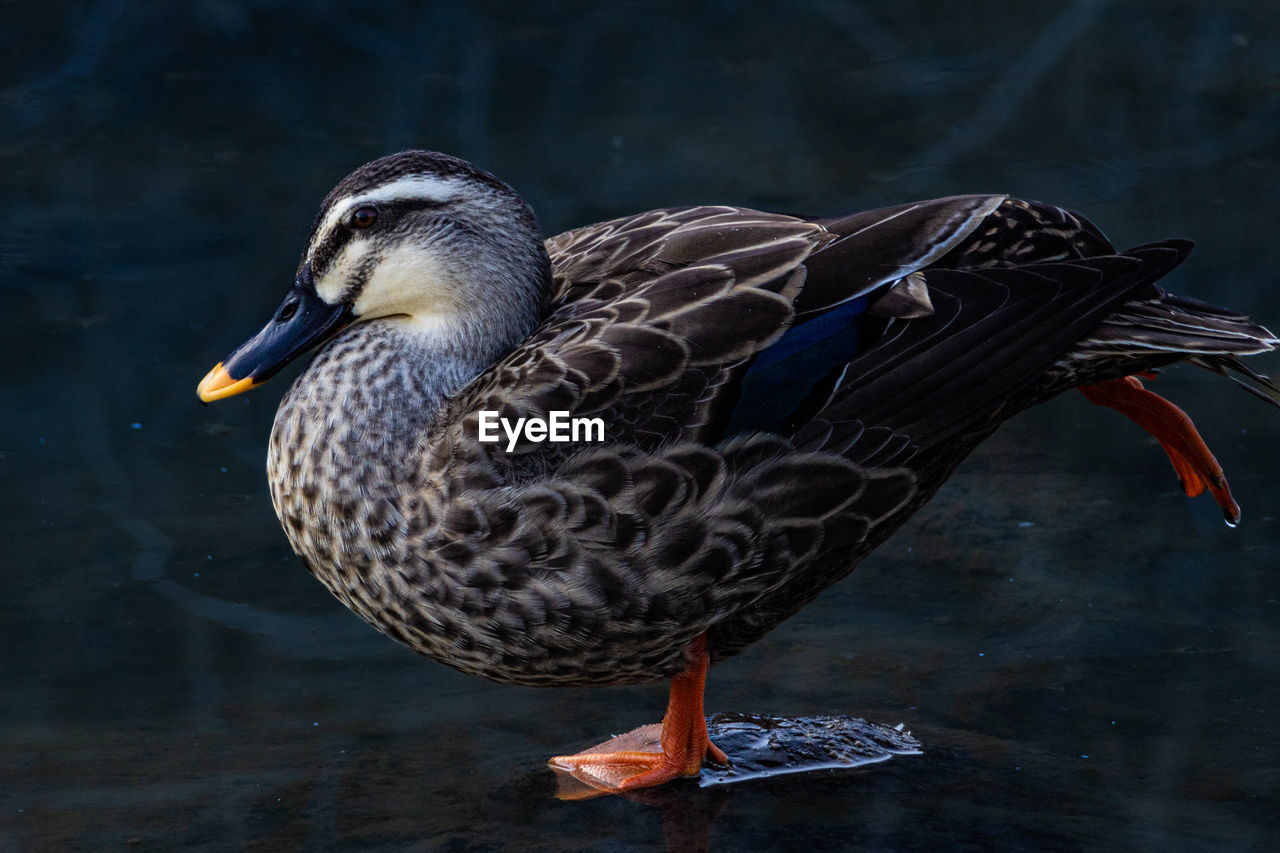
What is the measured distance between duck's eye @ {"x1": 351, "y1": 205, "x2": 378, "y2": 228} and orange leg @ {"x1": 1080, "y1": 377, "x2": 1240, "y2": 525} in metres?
2.28

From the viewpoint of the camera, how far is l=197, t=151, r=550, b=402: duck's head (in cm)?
379

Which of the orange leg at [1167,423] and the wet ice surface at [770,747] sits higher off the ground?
the orange leg at [1167,423]

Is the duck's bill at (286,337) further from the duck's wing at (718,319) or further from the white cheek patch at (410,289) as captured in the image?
the duck's wing at (718,319)

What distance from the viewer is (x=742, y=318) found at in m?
3.69

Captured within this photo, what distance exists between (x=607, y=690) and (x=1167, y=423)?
6.52ft

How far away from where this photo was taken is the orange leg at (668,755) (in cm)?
408

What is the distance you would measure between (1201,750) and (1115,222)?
11.5ft

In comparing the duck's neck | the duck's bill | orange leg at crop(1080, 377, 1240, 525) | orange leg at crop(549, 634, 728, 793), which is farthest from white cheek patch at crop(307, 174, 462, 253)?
orange leg at crop(1080, 377, 1240, 525)

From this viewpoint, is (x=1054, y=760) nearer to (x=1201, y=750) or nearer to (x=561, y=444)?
(x=1201, y=750)

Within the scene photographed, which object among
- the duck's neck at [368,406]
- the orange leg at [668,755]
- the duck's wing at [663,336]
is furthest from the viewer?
the orange leg at [668,755]

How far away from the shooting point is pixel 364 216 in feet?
12.3

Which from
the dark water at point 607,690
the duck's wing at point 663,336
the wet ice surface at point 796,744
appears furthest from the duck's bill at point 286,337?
the wet ice surface at point 796,744

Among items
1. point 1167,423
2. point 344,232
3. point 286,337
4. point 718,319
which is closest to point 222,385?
point 286,337

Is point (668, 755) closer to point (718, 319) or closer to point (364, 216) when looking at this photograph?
point (718, 319)
